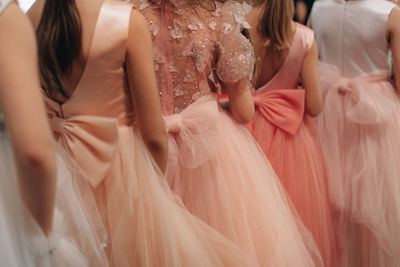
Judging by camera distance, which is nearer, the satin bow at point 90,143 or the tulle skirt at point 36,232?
the tulle skirt at point 36,232

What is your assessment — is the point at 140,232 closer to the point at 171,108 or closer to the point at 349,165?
the point at 171,108

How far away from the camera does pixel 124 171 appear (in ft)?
3.06

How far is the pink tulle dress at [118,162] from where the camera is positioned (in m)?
0.88

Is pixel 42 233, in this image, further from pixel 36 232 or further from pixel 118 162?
pixel 118 162

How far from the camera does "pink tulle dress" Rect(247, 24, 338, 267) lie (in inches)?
58.4

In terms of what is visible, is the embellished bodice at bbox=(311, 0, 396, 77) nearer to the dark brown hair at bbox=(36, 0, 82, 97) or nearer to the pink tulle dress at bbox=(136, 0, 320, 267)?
the pink tulle dress at bbox=(136, 0, 320, 267)

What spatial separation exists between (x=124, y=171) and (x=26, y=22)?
38 centimetres
